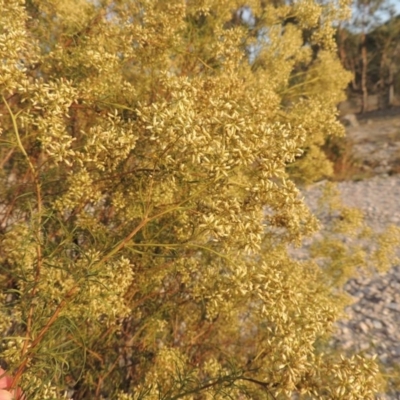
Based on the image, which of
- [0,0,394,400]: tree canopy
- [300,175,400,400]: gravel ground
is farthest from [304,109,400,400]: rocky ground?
[0,0,394,400]: tree canopy

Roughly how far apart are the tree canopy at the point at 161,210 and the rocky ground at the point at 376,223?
0.85m

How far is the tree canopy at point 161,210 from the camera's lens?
136 centimetres

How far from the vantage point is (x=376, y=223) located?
376 inches

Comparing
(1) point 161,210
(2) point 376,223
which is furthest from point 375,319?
(1) point 161,210

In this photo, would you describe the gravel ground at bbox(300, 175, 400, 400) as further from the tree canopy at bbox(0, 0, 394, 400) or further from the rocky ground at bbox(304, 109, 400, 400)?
the tree canopy at bbox(0, 0, 394, 400)

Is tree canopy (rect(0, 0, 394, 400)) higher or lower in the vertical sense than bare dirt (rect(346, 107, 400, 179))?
higher

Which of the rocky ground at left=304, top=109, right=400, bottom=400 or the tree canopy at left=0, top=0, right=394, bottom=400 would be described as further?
the rocky ground at left=304, top=109, right=400, bottom=400

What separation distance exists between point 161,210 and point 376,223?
923cm

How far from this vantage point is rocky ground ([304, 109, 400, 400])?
203 inches

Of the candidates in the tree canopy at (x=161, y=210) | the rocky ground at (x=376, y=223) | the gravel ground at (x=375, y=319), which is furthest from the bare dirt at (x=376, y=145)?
the tree canopy at (x=161, y=210)

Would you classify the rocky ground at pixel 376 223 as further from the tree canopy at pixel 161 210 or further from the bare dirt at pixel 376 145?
the tree canopy at pixel 161 210

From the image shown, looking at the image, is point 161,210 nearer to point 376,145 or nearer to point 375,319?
point 375,319

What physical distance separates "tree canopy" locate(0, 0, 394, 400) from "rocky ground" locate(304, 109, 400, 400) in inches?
33.7

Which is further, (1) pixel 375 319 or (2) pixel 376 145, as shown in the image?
(2) pixel 376 145
